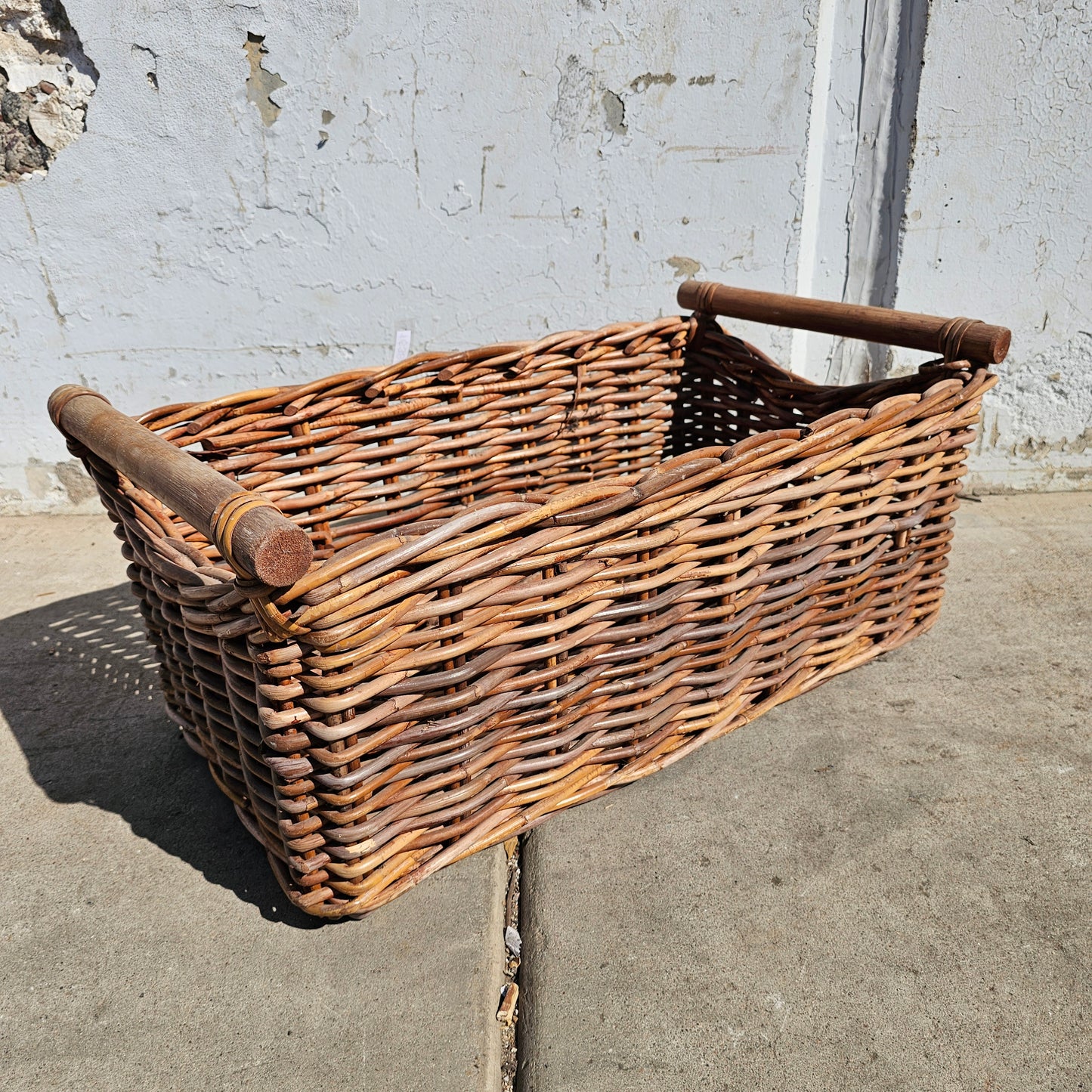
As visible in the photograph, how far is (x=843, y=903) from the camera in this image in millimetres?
1330

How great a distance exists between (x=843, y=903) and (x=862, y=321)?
1.14 metres

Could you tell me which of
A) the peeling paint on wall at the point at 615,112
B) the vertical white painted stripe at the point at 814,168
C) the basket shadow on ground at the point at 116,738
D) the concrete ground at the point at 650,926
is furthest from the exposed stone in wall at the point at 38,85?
the vertical white painted stripe at the point at 814,168

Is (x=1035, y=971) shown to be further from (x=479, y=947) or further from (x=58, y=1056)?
(x=58, y=1056)

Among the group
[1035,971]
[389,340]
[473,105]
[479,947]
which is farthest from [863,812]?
[473,105]

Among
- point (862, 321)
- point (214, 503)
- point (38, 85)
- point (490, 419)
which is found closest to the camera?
point (214, 503)

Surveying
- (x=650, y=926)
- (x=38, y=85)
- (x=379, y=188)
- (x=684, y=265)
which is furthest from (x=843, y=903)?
(x=38, y=85)

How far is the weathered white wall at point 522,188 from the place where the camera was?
2455 millimetres

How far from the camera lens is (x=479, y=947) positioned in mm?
1292

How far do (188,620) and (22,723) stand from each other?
0.81 meters

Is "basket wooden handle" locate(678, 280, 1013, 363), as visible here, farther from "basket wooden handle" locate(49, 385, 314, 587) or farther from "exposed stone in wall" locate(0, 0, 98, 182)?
"exposed stone in wall" locate(0, 0, 98, 182)

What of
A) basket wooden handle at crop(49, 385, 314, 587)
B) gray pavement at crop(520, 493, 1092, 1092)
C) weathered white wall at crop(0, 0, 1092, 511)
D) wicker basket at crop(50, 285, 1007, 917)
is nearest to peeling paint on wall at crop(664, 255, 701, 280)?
weathered white wall at crop(0, 0, 1092, 511)

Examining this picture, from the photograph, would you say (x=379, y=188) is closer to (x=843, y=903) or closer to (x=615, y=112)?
(x=615, y=112)

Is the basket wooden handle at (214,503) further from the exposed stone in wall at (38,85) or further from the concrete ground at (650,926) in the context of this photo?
the exposed stone in wall at (38,85)

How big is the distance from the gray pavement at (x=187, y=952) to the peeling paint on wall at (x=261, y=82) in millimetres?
1604
